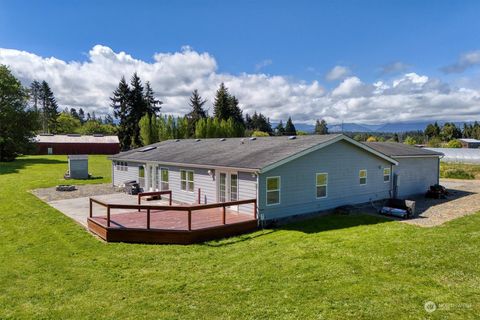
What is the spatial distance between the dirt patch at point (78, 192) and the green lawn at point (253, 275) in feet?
24.5

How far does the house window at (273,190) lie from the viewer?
501 inches

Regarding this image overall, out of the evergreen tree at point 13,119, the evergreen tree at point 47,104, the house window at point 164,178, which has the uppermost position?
the evergreen tree at point 47,104

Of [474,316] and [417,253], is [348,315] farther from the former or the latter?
[417,253]

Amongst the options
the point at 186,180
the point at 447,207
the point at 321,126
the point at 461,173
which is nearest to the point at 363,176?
the point at 447,207

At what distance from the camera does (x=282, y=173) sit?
1309cm

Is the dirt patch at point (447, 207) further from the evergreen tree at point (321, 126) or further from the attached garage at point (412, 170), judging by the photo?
the evergreen tree at point (321, 126)

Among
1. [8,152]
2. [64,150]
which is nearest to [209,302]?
[8,152]

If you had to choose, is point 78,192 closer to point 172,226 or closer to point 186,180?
point 186,180

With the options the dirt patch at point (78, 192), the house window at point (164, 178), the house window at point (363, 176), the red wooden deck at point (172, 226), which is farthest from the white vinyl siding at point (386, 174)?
the dirt patch at point (78, 192)

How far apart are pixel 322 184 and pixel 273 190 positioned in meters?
3.01

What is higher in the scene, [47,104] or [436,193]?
[47,104]

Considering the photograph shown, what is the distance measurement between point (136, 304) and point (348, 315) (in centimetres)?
388

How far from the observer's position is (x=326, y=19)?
19188 millimetres

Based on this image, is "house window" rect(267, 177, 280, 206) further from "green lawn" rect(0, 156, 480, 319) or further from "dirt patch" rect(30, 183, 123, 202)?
"dirt patch" rect(30, 183, 123, 202)
